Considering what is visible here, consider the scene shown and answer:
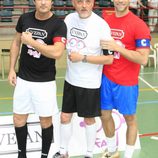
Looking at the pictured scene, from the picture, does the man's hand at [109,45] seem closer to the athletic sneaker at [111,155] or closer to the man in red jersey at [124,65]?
the man in red jersey at [124,65]

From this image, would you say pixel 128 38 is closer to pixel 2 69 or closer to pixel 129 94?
pixel 129 94

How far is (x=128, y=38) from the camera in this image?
2.75 meters

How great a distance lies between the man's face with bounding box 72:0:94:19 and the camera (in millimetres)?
2682

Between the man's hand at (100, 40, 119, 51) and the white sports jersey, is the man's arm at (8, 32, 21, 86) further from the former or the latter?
the man's hand at (100, 40, 119, 51)

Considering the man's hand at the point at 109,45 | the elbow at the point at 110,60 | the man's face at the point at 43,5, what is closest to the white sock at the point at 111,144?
the elbow at the point at 110,60

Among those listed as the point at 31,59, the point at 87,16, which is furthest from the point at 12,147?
the point at 87,16

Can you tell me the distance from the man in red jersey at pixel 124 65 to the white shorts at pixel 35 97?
49cm

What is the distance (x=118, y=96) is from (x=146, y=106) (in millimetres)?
2448

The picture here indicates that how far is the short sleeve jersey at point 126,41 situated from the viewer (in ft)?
8.86

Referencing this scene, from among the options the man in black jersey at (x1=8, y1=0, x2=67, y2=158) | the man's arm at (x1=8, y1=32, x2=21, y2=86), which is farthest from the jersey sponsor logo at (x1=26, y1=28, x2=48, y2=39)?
the man's arm at (x1=8, y1=32, x2=21, y2=86)

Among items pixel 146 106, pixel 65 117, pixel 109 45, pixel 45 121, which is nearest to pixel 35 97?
pixel 45 121

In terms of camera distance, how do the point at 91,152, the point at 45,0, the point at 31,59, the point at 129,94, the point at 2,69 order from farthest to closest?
the point at 2,69, the point at 91,152, the point at 129,94, the point at 31,59, the point at 45,0

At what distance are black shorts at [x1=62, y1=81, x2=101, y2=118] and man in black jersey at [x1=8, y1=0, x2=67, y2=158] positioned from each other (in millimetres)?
177

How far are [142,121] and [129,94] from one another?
1.74 meters
